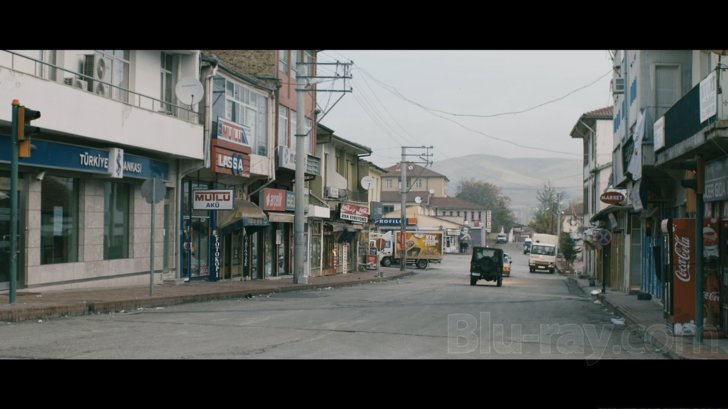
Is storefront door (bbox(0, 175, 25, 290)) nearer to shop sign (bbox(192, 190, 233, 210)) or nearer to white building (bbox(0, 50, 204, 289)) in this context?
white building (bbox(0, 50, 204, 289))

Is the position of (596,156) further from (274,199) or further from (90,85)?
(90,85)

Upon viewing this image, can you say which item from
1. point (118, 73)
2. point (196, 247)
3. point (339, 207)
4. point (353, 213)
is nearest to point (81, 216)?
point (118, 73)

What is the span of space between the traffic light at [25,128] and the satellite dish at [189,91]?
1022cm

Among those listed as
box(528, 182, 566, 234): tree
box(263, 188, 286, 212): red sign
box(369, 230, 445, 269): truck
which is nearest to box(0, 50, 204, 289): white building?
box(263, 188, 286, 212): red sign

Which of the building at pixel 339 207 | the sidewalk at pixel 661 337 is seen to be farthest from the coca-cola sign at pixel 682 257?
the building at pixel 339 207

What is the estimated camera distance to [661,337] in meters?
15.5

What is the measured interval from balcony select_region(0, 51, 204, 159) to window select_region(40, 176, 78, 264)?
1533 millimetres

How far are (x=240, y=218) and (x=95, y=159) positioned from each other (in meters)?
9.32

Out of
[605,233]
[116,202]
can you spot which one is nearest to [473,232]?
[605,233]

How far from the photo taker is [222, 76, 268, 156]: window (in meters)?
31.8

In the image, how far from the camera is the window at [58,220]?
21.2 m
